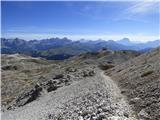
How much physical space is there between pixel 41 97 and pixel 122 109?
1394 inches

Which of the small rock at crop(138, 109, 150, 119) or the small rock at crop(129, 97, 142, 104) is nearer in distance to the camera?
the small rock at crop(138, 109, 150, 119)

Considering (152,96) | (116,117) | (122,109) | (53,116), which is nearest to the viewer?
(116,117)

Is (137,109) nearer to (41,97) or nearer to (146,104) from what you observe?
(146,104)

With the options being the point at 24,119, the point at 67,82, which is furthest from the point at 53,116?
the point at 67,82

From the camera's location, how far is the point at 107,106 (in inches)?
1173

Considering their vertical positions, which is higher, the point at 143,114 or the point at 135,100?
the point at 143,114

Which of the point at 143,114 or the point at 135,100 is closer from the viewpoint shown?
the point at 143,114

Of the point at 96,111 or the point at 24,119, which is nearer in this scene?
the point at 96,111

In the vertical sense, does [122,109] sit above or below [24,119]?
above

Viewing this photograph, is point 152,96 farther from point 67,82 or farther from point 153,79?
point 67,82

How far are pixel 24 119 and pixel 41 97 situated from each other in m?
21.2

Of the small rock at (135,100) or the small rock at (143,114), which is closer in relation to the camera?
the small rock at (143,114)

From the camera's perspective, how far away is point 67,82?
70125 millimetres

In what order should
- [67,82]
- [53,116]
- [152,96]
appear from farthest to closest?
[67,82] < [53,116] < [152,96]
